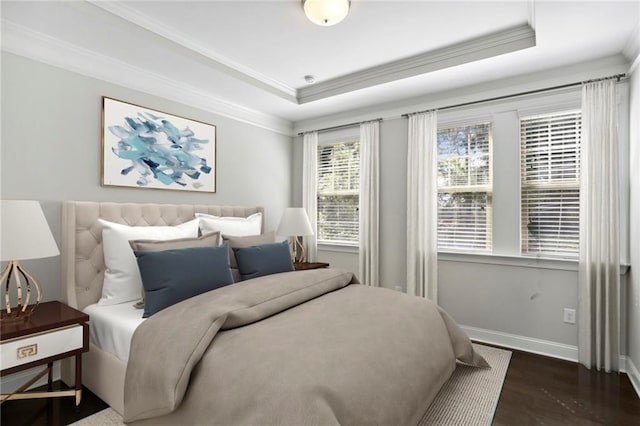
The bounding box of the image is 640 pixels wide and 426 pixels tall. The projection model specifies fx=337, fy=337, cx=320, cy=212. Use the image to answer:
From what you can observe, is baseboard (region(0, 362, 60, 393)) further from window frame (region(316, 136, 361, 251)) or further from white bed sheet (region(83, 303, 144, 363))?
window frame (region(316, 136, 361, 251))

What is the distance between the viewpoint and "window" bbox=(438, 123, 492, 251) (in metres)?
3.36

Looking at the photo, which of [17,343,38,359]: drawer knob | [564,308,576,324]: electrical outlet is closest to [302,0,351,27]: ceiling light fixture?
[17,343,38,359]: drawer knob

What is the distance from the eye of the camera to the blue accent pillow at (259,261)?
2.74 metres

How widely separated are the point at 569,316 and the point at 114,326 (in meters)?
3.51

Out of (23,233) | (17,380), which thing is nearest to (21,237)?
(23,233)

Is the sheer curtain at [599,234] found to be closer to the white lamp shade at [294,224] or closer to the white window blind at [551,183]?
the white window blind at [551,183]

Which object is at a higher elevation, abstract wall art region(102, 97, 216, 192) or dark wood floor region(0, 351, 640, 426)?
abstract wall art region(102, 97, 216, 192)

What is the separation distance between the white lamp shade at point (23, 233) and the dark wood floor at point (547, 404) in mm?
884

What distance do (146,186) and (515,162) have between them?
134 inches

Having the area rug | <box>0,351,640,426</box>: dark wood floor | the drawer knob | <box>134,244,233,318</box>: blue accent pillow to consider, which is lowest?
<box>0,351,640,426</box>: dark wood floor

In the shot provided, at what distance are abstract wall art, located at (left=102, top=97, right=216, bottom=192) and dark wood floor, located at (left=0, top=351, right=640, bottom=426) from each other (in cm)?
162

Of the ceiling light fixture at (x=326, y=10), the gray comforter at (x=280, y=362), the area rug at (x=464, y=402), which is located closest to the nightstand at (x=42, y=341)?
the area rug at (x=464, y=402)

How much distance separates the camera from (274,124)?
4418 mm

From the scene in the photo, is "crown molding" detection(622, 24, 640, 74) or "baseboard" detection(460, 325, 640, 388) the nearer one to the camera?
"crown molding" detection(622, 24, 640, 74)
